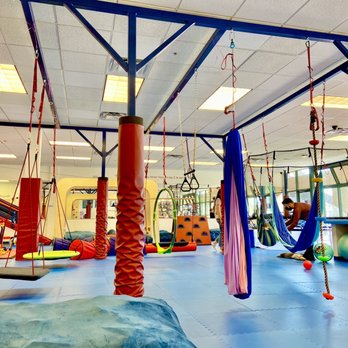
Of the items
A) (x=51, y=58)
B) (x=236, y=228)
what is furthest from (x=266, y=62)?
(x=51, y=58)

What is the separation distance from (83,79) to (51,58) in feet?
2.47

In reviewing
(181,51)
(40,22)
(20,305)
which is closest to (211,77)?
(181,51)

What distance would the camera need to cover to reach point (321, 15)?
3943 millimetres

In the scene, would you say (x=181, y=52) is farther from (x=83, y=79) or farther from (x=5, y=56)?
(x=5, y=56)

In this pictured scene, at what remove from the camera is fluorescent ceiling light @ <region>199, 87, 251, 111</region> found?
614 centimetres

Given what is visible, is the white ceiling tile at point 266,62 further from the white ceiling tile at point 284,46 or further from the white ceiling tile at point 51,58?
the white ceiling tile at point 51,58

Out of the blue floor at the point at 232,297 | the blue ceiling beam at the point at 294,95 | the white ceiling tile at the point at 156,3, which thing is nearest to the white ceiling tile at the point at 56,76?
the white ceiling tile at the point at 156,3

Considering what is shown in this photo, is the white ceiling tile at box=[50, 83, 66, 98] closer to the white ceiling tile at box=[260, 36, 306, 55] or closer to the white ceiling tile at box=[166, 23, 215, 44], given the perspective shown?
the white ceiling tile at box=[166, 23, 215, 44]

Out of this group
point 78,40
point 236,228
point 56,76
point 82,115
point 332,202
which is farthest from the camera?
point 332,202

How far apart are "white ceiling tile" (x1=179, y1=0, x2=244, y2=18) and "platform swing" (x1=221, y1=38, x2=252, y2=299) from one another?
150 centimetres

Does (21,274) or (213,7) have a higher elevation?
(213,7)

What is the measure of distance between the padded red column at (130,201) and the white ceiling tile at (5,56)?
249 cm

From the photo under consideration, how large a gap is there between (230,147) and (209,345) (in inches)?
79.2

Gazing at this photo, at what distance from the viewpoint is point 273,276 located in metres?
5.41
